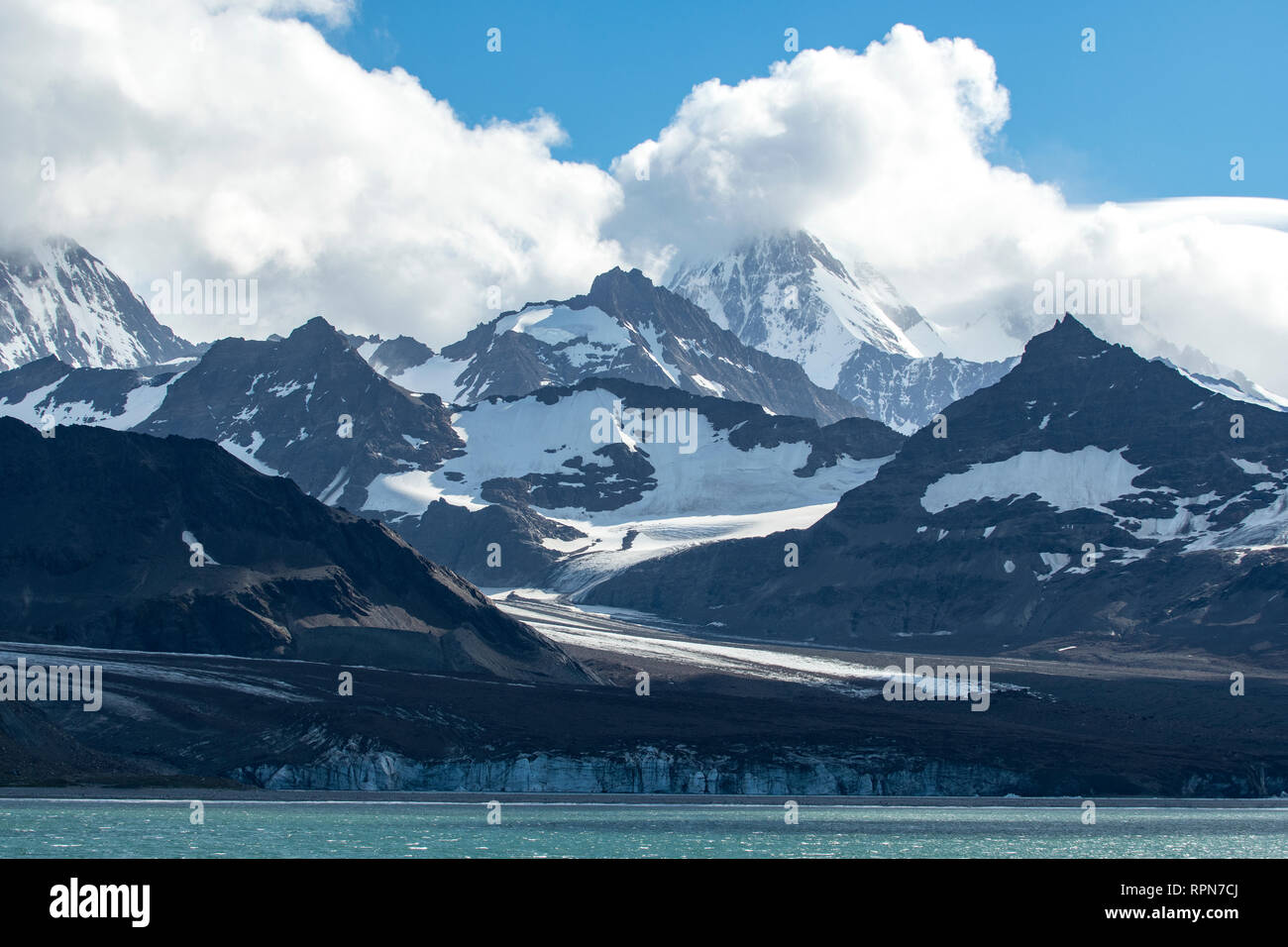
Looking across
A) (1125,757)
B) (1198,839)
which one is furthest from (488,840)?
(1125,757)

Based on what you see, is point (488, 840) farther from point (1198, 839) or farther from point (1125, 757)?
point (1125, 757)

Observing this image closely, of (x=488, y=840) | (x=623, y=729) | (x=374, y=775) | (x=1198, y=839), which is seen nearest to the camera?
(x=488, y=840)

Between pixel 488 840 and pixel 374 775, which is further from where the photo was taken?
pixel 374 775
